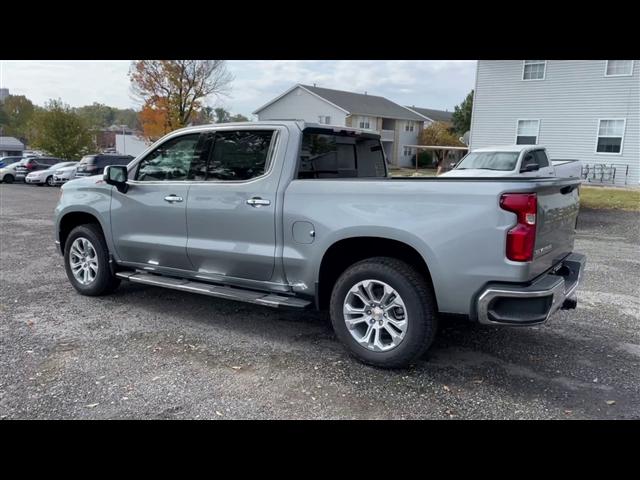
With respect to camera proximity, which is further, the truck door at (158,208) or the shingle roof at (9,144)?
the shingle roof at (9,144)

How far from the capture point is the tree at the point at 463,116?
44.4m

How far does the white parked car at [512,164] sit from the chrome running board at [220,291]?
822 centimetres

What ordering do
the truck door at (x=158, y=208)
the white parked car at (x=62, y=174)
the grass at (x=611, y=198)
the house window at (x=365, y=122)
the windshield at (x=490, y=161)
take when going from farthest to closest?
the house window at (x=365, y=122), the white parked car at (x=62, y=174), the grass at (x=611, y=198), the windshield at (x=490, y=161), the truck door at (x=158, y=208)

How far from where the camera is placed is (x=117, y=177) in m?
5.36

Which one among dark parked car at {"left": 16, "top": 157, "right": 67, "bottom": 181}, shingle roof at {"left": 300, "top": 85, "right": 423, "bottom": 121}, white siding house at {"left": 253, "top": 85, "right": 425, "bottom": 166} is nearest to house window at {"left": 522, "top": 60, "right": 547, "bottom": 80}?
white siding house at {"left": 253, "top": 85, "right": 425, "bottom": 166}

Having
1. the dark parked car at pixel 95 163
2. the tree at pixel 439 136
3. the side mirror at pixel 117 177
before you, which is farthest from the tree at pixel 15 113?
the side mirror at pixel 117 177

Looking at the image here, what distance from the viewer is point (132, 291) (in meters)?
6.23

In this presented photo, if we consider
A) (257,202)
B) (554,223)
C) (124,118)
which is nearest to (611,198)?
(554,223)

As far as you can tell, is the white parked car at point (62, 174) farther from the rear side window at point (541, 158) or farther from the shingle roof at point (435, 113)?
the shingle roof at point (435, 113)

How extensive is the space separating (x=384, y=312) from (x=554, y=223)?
1468 mm

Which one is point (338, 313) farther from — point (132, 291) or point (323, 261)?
point (132, 291)
